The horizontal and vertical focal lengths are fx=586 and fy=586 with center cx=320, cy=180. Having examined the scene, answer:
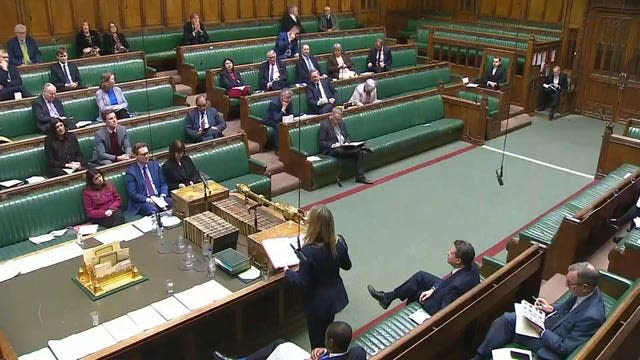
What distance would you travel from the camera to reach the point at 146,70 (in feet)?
27.6

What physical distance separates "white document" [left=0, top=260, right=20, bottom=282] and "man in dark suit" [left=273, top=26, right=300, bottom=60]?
20.1 ft

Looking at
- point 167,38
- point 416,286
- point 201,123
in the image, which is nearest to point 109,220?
point 201,123

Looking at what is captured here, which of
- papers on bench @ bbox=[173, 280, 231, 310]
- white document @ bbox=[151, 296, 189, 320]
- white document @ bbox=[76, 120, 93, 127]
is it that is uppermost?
white document @ bbox=[76, 120, 93, 127]

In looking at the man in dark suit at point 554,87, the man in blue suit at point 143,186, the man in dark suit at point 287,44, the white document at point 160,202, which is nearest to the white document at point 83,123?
the man in blue suit at point 143,186

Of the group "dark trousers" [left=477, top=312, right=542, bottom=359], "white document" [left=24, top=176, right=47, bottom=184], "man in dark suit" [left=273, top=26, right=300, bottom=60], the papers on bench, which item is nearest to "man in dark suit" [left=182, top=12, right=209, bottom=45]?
"man in dark suit" [left=273, top=26, right=300, bottom=60]

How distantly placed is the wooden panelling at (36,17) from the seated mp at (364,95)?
481 centimetres

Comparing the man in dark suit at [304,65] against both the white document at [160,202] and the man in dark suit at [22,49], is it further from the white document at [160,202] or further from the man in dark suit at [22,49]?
the white document at [160,202]

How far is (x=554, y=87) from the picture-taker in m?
10.1

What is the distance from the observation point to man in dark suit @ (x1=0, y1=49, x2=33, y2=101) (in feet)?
22.8

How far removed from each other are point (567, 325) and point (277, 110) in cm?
478

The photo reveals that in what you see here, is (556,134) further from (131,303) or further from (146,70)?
(131,303)

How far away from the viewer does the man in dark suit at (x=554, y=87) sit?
1002cm

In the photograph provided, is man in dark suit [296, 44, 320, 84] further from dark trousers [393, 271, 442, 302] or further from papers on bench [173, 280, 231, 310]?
papers on bench [173, 280, 231, 310]

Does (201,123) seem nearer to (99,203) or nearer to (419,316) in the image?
(99,203)
